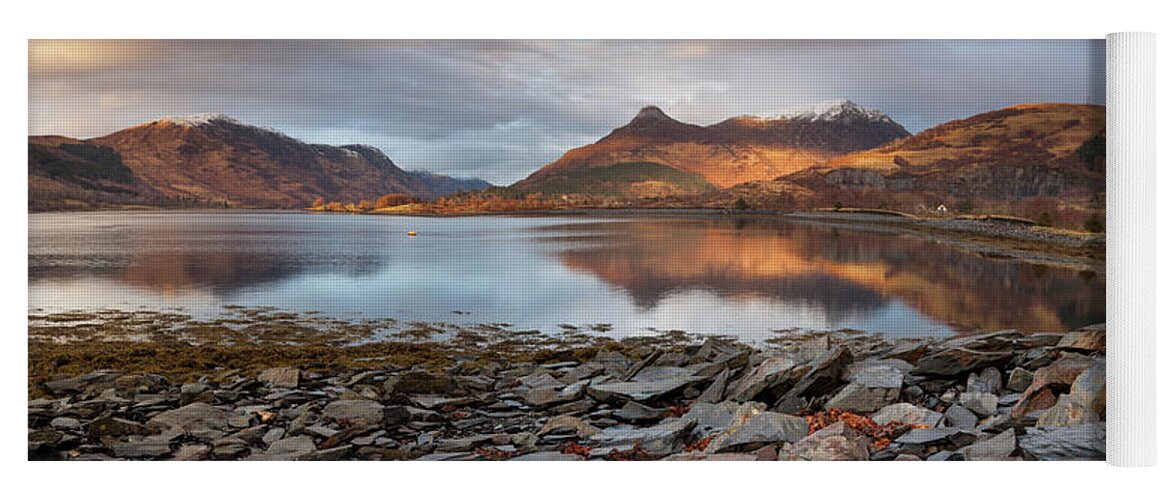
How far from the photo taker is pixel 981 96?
6.36 meters

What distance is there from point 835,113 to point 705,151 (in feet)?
3.53

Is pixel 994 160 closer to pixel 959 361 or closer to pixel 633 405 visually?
pixel 959 361

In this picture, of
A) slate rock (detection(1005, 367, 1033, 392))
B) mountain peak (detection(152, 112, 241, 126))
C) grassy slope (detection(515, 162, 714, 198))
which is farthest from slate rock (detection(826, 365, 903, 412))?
mountain peak (detection(152, 112, 241, 126))

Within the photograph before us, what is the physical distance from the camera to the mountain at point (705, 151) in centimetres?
650

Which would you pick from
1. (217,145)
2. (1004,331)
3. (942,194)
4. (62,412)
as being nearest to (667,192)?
(942,194)

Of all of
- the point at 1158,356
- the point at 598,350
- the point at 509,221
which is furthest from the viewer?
the point at 509,221

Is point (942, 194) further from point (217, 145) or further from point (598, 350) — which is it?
point (217, 145)

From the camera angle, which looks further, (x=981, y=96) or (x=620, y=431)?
(x=981, y=96)

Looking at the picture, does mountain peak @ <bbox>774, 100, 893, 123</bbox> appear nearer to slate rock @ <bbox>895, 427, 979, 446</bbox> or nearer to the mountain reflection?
the mountain reflection

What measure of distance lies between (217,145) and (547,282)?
2.78m

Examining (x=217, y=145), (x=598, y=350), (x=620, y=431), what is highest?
(x=217, y=145)

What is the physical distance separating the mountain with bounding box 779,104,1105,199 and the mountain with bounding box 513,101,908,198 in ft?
0.64

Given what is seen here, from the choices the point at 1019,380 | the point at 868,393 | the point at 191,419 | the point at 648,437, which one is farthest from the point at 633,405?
the point at 191,419

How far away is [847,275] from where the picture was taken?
6.52 metres
